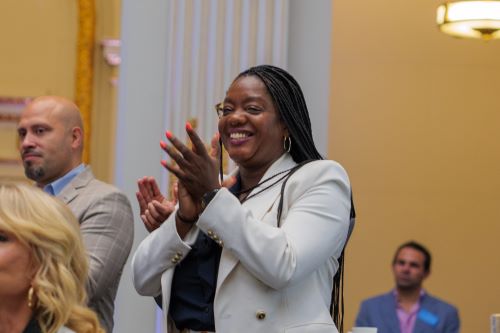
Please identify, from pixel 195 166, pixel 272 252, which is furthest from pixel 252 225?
pixel 195 166

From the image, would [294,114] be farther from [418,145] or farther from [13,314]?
[418,145]

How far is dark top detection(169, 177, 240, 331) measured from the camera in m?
3.47

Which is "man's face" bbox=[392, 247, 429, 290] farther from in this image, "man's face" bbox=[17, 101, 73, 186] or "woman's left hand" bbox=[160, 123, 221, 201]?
"woman's left hand" bbox=[160, 123, 221, 201]

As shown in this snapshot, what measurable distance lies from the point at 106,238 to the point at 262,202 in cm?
89

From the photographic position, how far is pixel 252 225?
3.31 metres

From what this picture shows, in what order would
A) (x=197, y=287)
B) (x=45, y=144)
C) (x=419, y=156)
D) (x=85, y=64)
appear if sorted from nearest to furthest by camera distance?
(x=197, y=287), (x=45, y=144), (x=85, y=64), (x=419, y=156)

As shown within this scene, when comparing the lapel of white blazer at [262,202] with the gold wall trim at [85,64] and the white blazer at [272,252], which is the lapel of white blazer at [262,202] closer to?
the white blazer at [272,252]

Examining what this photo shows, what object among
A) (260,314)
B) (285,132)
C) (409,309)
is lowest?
(409,309)

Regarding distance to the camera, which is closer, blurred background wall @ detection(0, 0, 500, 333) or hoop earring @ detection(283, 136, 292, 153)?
hoop earring @ detection(283, 136, 292, 153)

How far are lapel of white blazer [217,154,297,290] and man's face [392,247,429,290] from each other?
11.5 ft

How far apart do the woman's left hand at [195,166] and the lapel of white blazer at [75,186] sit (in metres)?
1.06

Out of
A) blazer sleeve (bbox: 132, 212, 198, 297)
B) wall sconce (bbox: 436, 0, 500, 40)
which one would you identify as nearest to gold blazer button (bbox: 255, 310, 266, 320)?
blazer sleeve (bbox: 132, 212, 198, 297)

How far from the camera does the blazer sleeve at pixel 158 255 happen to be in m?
3.50

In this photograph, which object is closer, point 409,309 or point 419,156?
point 409,309
